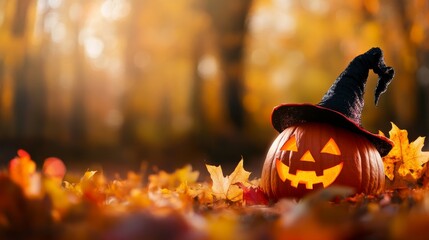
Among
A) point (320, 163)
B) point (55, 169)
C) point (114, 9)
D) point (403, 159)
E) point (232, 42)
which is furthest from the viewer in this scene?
point (114, 9)

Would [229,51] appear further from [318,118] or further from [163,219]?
[163,219]

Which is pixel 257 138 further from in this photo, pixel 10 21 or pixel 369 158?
pixel 369 158

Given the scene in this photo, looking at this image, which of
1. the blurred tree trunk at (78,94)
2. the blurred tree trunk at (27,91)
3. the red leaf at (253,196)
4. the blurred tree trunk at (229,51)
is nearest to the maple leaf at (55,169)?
the red leaf at (253,196)

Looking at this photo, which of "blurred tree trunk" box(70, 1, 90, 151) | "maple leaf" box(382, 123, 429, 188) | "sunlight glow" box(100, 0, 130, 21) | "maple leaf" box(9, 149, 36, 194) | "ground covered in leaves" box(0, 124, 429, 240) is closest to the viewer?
"ground covered in leaves" box(0, 124, 429, 240)

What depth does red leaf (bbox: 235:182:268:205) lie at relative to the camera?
4.07 meters

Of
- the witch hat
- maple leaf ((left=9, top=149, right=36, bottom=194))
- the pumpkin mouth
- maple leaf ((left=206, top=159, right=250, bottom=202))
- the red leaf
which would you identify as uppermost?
the witch hat

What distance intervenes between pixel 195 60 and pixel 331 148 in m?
17.3

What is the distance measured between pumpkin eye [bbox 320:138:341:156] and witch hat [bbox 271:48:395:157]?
0.16m

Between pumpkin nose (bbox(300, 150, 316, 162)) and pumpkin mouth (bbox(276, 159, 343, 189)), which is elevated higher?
pumpkin nose (bbox(300, 150, 316, 162))

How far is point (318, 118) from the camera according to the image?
13.4ft

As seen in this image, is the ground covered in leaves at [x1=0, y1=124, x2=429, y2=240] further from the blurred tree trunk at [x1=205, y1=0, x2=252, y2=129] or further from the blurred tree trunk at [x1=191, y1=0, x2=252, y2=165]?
the blurred tree trunk at [x1=205, y1=0, x2=252, y2=129]

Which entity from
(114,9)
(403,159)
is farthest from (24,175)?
(114,9)

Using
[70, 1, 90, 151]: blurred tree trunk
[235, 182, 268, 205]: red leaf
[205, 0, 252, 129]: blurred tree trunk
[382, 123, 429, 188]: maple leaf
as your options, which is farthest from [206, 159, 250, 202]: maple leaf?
[70, 1, 90, 151]: blurred tree trunk

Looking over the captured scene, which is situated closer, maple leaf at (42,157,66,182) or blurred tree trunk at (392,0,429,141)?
maple leaf at (42,157,66,182)
